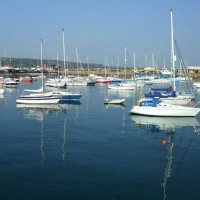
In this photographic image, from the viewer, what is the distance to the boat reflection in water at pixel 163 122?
3068cm

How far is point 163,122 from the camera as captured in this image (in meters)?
33.2

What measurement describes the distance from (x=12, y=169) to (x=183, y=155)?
418 inches

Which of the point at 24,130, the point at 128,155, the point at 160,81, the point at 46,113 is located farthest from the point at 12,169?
the point at 160,81

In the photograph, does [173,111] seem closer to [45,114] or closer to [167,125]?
[167,125]

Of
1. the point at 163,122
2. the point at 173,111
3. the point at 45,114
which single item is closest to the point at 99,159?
the point at 163,122

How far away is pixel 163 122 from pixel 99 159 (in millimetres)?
14837

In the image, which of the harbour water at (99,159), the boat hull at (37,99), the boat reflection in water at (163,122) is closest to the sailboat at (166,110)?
the boat reflection in water at (163,122)

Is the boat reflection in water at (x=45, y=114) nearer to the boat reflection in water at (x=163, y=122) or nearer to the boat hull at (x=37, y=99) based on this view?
the boat hull at (x=37, y=99)

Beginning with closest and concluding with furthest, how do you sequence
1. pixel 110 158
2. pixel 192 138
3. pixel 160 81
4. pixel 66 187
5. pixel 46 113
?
1. pixel 66 187
2. pixel 110 158
3. pixel 192 138
4. pixel 46 113
5. pixel 160 81

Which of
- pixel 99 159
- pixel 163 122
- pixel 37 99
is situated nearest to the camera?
pixel 99 159

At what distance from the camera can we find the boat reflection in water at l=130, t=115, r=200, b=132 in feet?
101

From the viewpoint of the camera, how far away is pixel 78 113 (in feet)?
132

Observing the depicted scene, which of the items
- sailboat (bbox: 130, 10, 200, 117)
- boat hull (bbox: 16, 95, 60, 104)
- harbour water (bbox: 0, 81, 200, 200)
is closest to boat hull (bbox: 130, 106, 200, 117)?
sailboat (bbox: 130, 10, 200, 117)

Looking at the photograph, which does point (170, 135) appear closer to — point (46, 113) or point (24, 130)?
point (24, 130)
